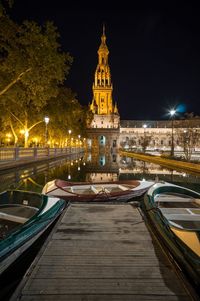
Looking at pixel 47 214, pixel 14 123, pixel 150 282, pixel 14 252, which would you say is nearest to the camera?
pixel 150 282

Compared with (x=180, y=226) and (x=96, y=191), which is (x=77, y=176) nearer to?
(x=96, y=191)

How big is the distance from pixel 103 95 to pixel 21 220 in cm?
14478

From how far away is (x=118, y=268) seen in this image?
415 cm

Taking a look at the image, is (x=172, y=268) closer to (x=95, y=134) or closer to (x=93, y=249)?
(x=93, y=249)

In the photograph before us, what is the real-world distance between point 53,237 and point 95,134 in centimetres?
11427

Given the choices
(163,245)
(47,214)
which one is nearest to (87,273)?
(163,245)

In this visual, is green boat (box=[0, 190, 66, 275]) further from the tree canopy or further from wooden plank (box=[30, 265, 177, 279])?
the tree canopy

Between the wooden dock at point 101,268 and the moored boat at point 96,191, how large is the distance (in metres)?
3.03

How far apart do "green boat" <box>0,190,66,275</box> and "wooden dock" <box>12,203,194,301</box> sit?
0.35 meters

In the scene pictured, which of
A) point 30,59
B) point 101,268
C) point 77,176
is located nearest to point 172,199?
point 101,268

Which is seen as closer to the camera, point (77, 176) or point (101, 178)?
point (101, 178)

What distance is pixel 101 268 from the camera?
4.16m

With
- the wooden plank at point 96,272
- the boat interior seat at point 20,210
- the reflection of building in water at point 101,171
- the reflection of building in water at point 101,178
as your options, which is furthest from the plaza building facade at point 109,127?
the wooden plank at point 96,272

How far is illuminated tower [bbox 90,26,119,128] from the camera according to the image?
146 meters
